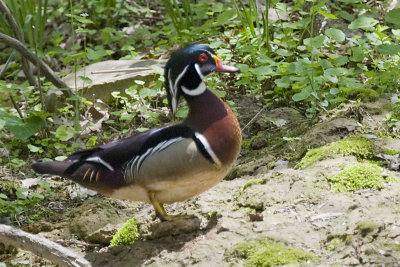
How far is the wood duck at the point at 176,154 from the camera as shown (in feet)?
10.4

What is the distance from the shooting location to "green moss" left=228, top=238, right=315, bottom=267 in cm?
287

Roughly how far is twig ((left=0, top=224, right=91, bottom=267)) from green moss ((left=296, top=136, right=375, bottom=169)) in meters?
1.53

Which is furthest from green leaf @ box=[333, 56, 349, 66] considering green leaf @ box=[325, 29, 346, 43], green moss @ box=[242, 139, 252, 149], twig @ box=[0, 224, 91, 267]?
twig @ box=[0, 224, 91, 267]

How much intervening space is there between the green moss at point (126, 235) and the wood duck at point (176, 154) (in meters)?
Answer: 0.23

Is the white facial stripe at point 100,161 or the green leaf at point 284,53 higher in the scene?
the white facial stripe at point 100,161

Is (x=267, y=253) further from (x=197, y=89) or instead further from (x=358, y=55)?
(x=358, y=55)

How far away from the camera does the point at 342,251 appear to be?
2.83 m

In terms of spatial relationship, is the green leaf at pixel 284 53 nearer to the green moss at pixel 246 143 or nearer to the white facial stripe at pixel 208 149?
the green moss at pixel 246 143

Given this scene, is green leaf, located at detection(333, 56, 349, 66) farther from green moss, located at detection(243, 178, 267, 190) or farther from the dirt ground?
green moss, located at detection(243, 178, 267, 190)

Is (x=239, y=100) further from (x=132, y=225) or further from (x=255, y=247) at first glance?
(x=255, y=247)

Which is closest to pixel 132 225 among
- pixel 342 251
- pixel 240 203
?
pixel 240 203

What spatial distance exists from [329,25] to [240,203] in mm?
3461

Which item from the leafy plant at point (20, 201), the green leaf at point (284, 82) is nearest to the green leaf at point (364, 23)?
the green leaf at point (284, 82)

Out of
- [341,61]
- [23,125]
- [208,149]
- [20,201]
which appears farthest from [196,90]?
[341,61]
